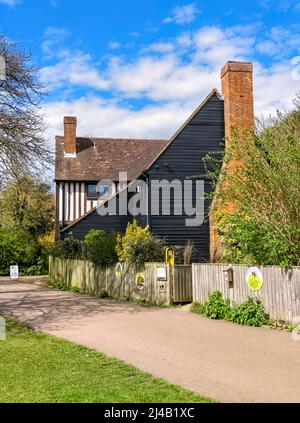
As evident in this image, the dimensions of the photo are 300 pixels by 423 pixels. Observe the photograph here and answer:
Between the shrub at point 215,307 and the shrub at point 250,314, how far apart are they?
0.48 metres

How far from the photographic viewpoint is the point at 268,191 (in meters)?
11.7

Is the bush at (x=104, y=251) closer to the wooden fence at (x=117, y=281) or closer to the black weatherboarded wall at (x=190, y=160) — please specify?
the wooden fence at (x=117, y=281)

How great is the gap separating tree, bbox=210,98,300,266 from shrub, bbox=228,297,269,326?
1087 mm

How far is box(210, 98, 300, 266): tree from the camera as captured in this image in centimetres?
1106

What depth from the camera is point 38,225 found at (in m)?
38.1

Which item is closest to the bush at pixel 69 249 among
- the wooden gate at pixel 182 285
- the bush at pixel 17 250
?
the wooden gate at pixel 182 285

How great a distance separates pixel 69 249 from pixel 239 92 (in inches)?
468

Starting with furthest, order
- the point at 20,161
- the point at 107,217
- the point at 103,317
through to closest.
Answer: the point at 107,217 < the point at 20,161 < the point at 103,317

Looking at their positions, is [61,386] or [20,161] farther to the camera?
[20,161]

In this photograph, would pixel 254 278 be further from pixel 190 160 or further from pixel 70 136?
pixel 70 136

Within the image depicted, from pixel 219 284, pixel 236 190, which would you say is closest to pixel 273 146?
pixel 236 190

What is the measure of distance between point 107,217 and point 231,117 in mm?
9273

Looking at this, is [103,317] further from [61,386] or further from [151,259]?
[61,386]

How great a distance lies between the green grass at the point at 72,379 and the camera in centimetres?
564
